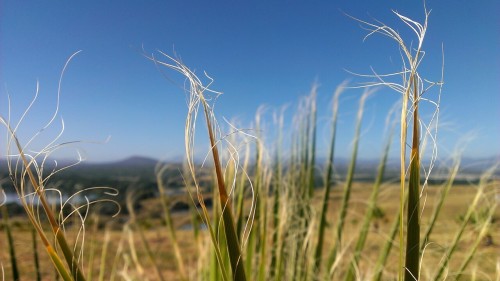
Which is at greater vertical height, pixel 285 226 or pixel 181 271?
pixel 285 226

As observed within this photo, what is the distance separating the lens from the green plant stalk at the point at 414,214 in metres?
0.42

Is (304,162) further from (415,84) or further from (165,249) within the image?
(165,249)

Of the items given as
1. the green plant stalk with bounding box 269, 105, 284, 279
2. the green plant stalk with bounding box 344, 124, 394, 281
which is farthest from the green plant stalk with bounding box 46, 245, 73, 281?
the green plant stalk with bounding box 344, 124, 394, 281

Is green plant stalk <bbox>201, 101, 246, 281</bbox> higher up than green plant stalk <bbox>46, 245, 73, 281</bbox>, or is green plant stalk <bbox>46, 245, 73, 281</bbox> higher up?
green plant stalk <bbox>201, 101, 246, 281</bbox>

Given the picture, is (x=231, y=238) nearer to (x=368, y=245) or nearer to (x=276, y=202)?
(x=276, y=202)

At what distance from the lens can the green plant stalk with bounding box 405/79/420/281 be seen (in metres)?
0.42

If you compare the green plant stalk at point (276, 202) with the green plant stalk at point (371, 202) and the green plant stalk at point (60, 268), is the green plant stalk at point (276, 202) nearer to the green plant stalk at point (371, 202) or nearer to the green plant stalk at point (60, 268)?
the green plant stalk at point (371, 202)

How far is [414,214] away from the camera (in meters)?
0.43

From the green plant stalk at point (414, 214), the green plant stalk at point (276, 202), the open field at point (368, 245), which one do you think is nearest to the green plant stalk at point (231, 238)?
the green plant stalk at point (414, 214)

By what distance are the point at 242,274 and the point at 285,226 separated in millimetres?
974

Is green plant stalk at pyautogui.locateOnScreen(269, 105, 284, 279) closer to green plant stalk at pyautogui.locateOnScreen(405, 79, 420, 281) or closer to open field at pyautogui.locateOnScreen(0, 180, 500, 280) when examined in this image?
open field at pyautogui.locateOnScreen(0, 180, 500, 280)

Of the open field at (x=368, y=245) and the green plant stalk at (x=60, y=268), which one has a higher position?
the green plant stalk at (x=60, y=268)

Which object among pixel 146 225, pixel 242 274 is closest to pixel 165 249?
pixel 146 225

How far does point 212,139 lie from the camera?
1.41 ft
